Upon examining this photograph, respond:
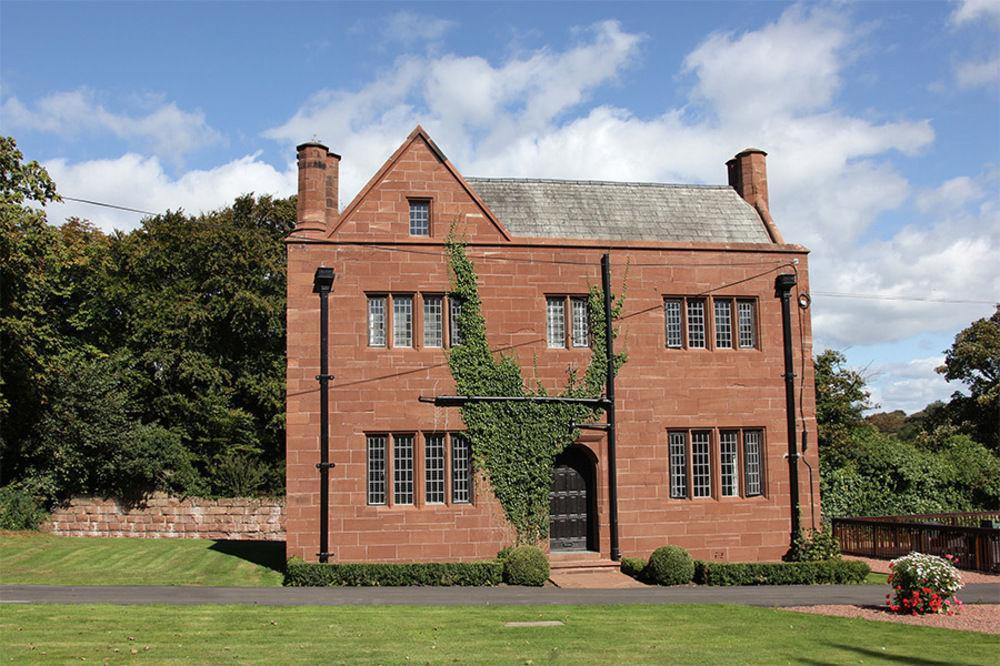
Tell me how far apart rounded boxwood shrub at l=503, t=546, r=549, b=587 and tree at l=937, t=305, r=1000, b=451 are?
39.4 metres

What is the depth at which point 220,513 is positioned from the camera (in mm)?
37500

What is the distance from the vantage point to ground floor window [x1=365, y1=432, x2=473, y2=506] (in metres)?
24.9

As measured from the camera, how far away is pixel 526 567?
22.5m

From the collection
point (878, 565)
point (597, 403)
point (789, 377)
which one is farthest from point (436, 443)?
point (878, 565)

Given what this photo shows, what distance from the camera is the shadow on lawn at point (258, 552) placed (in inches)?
1009

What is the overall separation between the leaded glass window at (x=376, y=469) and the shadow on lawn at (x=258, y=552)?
3194 mm

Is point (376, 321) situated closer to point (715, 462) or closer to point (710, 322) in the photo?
point (710, 322)

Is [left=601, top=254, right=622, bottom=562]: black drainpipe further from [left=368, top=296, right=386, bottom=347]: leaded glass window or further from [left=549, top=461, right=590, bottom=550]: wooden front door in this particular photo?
[left=368, top=296, right=386, bottom=347]: leaded glass window

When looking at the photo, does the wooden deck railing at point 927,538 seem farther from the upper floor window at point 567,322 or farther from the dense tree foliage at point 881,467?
the upper floor window at point 567,322

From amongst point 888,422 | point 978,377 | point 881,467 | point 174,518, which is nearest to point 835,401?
point 881,467

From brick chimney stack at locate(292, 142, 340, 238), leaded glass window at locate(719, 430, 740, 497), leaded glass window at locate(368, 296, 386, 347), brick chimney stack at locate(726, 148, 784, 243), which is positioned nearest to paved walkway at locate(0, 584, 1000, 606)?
leaded glass window at locate(719, 430, 740, 497)

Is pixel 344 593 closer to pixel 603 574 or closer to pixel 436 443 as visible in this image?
pixel 436 443

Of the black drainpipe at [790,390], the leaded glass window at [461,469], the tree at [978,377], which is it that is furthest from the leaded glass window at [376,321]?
the tree at [978,377]

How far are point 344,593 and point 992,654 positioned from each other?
43.4ft
